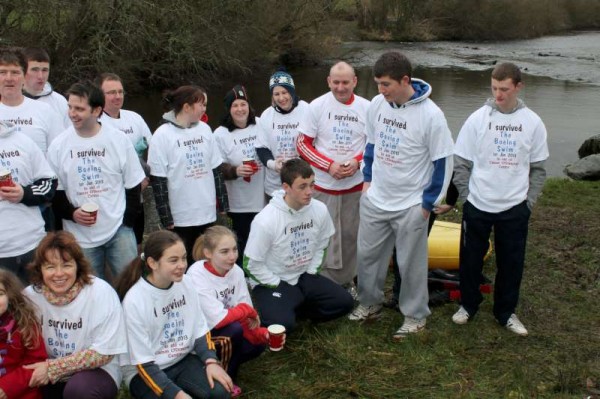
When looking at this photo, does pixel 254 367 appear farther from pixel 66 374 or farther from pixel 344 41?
pixel 344 41

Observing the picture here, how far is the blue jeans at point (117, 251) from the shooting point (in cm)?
458

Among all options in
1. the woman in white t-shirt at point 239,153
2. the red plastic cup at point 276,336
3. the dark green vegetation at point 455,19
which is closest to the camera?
the red plastic cup at point 276,336

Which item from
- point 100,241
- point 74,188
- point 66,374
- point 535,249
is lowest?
point 535,249

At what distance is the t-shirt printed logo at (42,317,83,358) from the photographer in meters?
3.61

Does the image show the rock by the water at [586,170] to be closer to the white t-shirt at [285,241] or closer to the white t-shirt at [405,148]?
the white t-shirt at [405,148]

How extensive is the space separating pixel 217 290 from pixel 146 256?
652 mm

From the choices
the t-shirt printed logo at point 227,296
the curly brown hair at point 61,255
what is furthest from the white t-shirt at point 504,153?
the curly brown hair at point 61,255

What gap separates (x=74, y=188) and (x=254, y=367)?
1.72 m

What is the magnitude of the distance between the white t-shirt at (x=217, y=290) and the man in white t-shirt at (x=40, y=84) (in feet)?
5.86

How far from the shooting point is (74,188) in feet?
14.6

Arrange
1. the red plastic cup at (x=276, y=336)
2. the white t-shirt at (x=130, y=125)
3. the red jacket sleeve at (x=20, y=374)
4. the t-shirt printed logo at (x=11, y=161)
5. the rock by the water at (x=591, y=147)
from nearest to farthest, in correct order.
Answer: the red jacket sleeve at (x=20, y=374), the red plastic cup at (x=276, y=336), the t-shirt printed logo at (x=11, y=161), the white t-shirt at (x=130, y=125), the rock by the water at (x=591, y=147)

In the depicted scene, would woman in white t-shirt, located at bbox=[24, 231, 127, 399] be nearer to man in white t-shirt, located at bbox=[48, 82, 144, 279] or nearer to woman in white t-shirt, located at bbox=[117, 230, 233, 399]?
woman in white t-shirt, located at bbox=[117, 230, 233, 399]

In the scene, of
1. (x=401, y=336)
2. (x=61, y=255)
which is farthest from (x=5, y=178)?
(x=401, y=336)

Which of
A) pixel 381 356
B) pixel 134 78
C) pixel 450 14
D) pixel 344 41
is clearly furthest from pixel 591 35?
pixel 381 356
